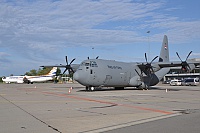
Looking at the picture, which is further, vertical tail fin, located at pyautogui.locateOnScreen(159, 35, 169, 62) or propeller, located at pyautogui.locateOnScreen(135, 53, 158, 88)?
vertical tail fin, located at pyautogui.locateOnScreen(159, 35, 169, 62)

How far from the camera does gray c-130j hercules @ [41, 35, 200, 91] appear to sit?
111 feet

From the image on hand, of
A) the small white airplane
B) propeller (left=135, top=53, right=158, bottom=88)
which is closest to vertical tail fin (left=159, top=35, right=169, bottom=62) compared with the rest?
propeller (left=135, top=53, right=158, bottom=88)

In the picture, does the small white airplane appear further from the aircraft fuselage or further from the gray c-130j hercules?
the aircraft fuselage

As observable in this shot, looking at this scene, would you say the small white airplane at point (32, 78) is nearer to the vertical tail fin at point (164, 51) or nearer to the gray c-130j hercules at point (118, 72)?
the gray c-130j hercules at point (118, 72)

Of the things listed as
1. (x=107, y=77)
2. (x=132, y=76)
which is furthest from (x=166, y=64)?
(x=107, y=77)

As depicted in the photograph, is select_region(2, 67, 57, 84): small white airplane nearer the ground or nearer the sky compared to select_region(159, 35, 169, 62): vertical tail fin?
nearer the ground

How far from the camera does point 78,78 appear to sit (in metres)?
33.0

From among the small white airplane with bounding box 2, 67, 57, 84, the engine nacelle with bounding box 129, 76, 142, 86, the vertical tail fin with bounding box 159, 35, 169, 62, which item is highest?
the vertical tail fin with bounding box 159, 35, 169, 62

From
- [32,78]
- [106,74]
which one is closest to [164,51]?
[106,74]

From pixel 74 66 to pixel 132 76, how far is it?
975 centimetres

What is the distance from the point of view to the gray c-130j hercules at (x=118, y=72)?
33.8 m

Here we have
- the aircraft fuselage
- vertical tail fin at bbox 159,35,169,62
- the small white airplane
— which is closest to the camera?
the aircraft fuselage

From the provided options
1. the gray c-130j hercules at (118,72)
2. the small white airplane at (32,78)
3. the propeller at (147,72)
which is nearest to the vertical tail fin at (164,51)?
the gray c-130j hercules at (118,72)

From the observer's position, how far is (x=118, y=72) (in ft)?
124
